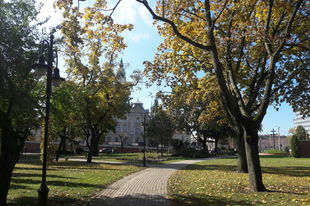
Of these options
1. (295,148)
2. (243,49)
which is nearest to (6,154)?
(243,49)

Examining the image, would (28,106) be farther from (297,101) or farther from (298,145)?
(298,145)

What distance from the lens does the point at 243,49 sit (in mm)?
12055

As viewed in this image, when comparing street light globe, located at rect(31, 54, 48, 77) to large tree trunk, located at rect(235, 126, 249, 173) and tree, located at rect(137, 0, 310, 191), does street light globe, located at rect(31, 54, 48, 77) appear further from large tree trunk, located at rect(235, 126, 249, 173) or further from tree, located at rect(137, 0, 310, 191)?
large tree trunk, located at rect(235, 126, 249, 173)

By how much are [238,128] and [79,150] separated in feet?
134

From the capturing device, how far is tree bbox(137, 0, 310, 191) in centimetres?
845

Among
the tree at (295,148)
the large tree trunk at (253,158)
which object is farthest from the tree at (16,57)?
the tree at (295,148)

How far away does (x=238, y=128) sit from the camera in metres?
13.4

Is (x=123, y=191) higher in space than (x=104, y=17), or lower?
lower

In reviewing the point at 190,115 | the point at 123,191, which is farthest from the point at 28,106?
the point at 190,115

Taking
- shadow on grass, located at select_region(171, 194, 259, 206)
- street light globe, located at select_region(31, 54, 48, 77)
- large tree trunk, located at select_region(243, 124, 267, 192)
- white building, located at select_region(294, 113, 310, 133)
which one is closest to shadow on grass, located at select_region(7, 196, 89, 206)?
shadow on grass, located at select_region(171, 194, 259, 206)

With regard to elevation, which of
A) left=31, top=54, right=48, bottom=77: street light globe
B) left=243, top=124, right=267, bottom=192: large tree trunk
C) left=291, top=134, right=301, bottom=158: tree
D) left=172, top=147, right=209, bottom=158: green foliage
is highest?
left=31, top=54, right=48, bottom=77: street light globe

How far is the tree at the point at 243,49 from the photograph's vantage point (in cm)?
845

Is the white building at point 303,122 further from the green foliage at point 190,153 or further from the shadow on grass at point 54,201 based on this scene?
the shadow on grass at point 54,201

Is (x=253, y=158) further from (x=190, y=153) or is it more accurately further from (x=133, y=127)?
(x=133, y=127)
